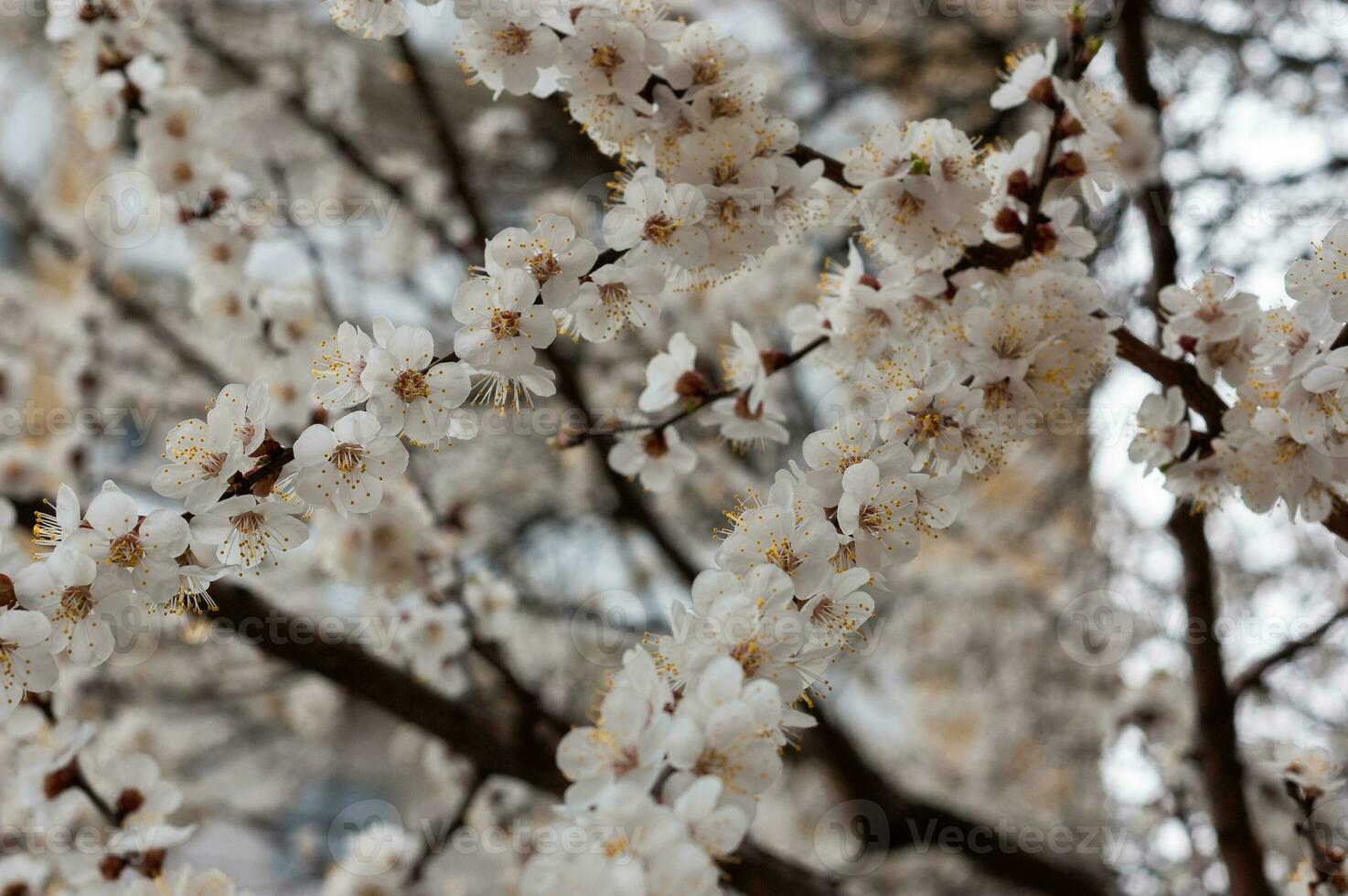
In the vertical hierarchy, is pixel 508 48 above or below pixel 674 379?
above

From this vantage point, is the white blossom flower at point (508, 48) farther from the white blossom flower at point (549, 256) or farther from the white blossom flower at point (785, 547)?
the white blossom flower at point (785, 547)

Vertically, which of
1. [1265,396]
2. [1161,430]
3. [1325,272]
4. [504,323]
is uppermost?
[1325,272]

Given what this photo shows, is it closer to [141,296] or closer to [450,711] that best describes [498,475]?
[141,296]

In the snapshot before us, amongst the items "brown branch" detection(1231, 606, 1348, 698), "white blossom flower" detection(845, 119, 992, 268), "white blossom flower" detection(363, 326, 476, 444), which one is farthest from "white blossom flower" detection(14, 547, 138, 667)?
"brown branch" detection(1231, 606, 1348, 698)

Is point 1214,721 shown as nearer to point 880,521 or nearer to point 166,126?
point 880,521

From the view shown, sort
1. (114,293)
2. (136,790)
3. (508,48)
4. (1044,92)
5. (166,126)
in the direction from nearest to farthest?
(508,48) → (1044,92) → (136,790) → (166,126) → (114,293)

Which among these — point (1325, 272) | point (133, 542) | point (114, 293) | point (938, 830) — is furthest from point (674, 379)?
point (114, 293)
